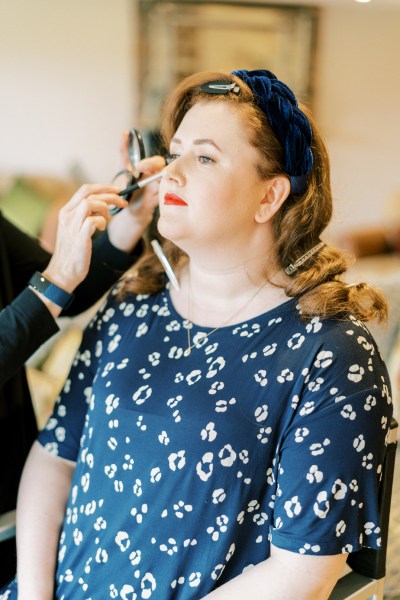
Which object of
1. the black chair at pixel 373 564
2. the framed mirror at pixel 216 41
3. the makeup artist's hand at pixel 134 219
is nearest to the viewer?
the black chair at pixel 373 564

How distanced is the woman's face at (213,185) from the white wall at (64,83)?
390 cm

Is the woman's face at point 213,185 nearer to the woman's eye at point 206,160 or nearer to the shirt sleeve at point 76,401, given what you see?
the woman's eye at point 206,160

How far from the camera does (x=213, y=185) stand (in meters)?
1.10

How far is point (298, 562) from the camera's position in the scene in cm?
98

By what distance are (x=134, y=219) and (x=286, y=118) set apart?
0.42 meters

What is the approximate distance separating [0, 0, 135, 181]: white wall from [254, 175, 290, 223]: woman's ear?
394 cm

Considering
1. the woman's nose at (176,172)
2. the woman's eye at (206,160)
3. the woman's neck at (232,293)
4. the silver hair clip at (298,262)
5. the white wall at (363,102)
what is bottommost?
the white wall at (363,102)

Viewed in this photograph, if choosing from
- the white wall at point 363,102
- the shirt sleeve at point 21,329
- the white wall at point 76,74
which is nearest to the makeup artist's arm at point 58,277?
the shirt sleeve at point 21,329

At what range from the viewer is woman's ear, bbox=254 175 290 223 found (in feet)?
3.71

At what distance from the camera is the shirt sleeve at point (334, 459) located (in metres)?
0.97

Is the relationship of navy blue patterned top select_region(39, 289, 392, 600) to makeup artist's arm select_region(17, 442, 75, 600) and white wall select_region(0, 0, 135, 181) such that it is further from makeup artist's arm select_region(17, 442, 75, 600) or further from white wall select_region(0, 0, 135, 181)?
white wall select_region(0, 0, 135, 181)

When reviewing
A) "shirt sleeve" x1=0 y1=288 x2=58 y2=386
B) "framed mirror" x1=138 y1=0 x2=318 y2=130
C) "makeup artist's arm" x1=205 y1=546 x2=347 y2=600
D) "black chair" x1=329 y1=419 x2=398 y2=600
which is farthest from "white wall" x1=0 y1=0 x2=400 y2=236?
"makeup artist's arm" x1=205 y1=546 x2=347 y2=600

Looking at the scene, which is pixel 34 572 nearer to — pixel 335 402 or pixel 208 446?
pixel 208 446

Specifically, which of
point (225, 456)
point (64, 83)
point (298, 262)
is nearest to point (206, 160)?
point (298, 262)
